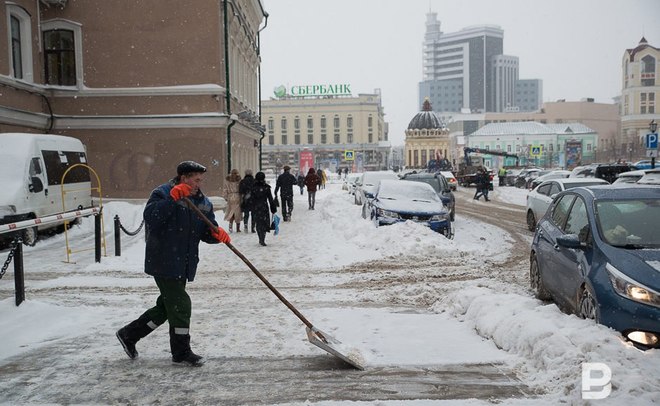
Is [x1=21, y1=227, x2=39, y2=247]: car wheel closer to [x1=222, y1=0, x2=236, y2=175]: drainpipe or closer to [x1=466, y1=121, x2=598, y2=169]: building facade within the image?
[x1=222, y1=0, x2=236, y2=175]: drainpipe

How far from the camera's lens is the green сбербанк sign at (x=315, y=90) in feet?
367

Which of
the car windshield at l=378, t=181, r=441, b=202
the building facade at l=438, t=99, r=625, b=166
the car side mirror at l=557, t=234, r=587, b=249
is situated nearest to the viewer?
the car side mirror at l=557, t=234, r=587, b=249

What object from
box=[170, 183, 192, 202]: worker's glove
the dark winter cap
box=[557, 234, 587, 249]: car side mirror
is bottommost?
box=[557, 234, 587, 249]: car side mirror

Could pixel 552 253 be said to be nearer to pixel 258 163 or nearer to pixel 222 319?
pixel 222 319

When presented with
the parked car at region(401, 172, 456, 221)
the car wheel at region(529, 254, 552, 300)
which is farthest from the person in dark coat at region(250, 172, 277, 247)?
the car wheel at region(529, 254, 552, 300)

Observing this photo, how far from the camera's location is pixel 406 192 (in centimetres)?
1585

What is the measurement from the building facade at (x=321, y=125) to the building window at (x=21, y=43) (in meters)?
91.5

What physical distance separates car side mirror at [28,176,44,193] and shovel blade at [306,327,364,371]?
10.7 m

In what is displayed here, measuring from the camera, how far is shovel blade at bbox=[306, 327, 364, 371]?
5488 mm

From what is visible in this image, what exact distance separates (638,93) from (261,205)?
100 meters

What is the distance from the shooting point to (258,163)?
3634 centimetres

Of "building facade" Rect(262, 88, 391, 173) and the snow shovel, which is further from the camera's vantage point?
"building facade" Rect(262, 88, 391, 173)

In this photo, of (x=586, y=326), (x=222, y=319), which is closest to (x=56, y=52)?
(x=222, y=319)
